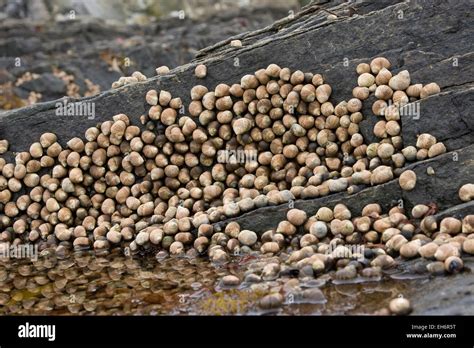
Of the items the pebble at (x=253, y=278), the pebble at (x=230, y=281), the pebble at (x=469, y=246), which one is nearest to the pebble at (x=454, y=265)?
the pebble at (x=469, y=246)

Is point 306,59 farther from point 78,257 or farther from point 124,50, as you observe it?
point 124,50

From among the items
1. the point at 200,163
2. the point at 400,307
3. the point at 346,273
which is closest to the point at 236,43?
the point at 200,163

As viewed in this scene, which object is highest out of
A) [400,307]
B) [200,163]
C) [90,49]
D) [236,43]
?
[90,49]

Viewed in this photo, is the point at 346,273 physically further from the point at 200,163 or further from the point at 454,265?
the point at 200,163

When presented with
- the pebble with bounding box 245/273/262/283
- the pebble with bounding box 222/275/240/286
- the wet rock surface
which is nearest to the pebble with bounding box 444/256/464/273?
the pebble with bounding box 245/273/262/283

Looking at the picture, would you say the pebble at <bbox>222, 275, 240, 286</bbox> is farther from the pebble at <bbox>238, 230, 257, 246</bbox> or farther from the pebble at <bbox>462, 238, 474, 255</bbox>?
the pebble at <bbox>462, 238, 474, 255</bbox>

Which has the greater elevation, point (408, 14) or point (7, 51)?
point (7, 51)

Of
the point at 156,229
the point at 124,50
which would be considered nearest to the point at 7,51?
the point at 124,50

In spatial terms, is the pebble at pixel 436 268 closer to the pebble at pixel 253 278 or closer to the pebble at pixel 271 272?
the pebble at pixel 271 272
